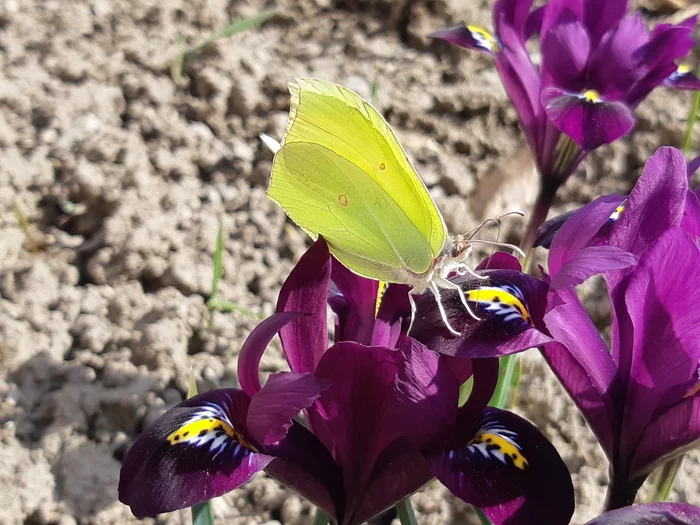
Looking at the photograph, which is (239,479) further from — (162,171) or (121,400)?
(162,171)

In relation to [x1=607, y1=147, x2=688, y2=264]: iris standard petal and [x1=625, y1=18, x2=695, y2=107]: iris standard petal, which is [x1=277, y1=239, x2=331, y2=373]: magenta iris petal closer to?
[x1=607, y1=147, x2=688, y2=264]: iris standard petal

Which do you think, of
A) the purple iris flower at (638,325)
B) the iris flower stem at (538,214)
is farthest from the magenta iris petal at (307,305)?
the iris flower stem at (538,214)

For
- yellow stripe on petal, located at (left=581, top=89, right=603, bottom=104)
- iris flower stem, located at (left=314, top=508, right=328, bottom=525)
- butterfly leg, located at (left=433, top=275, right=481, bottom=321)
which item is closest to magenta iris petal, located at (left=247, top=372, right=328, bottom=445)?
butterfly leg, located at (left=433, top=275, right=481, bottom=321)

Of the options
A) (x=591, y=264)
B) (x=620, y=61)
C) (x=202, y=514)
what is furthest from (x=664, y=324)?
(x=620, y=61)

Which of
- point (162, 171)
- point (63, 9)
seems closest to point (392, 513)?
point (162, 171)

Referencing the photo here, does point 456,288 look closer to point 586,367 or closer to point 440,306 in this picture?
point 440,306

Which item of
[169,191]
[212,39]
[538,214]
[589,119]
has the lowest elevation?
[169,191]

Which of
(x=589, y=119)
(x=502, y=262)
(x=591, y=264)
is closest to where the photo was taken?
(x=591, y=264)
